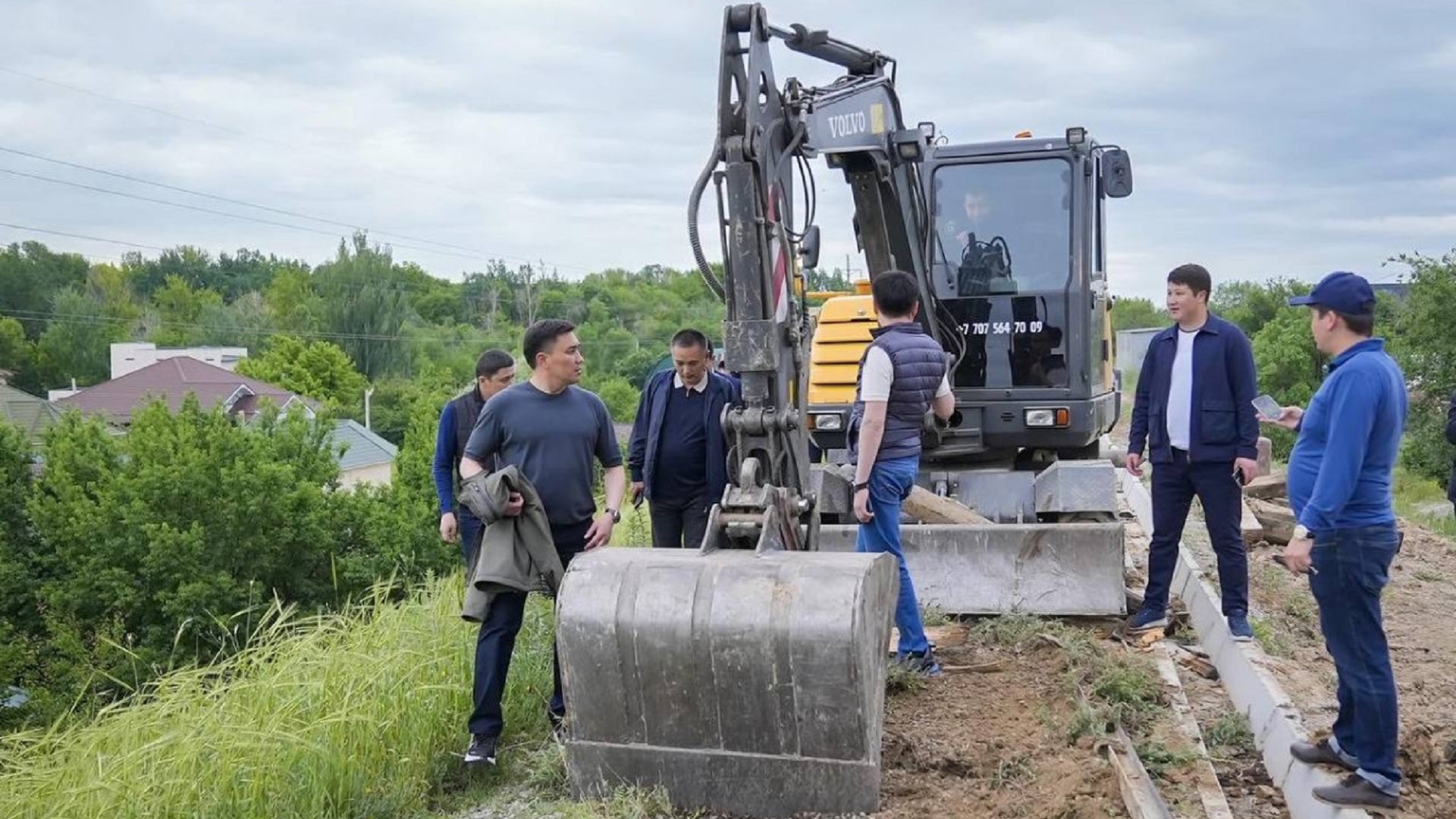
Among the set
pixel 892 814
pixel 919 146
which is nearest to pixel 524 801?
pixel 892 814

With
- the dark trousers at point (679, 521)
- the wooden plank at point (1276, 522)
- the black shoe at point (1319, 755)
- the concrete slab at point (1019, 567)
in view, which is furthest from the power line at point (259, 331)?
the black shoe at point (1319, 755)

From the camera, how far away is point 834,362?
28.4ft

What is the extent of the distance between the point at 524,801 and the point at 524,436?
151 cm

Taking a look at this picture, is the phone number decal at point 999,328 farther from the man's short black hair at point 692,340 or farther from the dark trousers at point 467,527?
the dark trousers at point 467,527

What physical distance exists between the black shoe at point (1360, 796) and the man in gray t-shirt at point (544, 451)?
2.93m

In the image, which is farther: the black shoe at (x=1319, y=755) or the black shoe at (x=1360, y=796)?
the black shoe at (x=1319, y=755)

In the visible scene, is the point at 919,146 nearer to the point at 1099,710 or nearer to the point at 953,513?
the point at 953,513

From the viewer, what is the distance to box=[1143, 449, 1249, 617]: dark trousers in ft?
20.0

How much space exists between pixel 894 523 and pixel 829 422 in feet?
8.68

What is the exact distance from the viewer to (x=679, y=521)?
627 centimetres

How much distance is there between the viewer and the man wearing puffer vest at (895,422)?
18.7 feet

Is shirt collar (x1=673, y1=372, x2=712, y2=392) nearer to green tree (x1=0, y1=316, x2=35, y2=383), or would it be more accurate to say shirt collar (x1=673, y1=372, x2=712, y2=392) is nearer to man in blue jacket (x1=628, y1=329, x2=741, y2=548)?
man in blue jacket (x1=628, y1=329, x2=741, y2=548)

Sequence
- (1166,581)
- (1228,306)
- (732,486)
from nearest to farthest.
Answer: (732,486), (1166,581), (1228,306)

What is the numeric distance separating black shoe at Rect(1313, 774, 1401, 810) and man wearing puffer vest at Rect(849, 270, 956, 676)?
6.76ft
